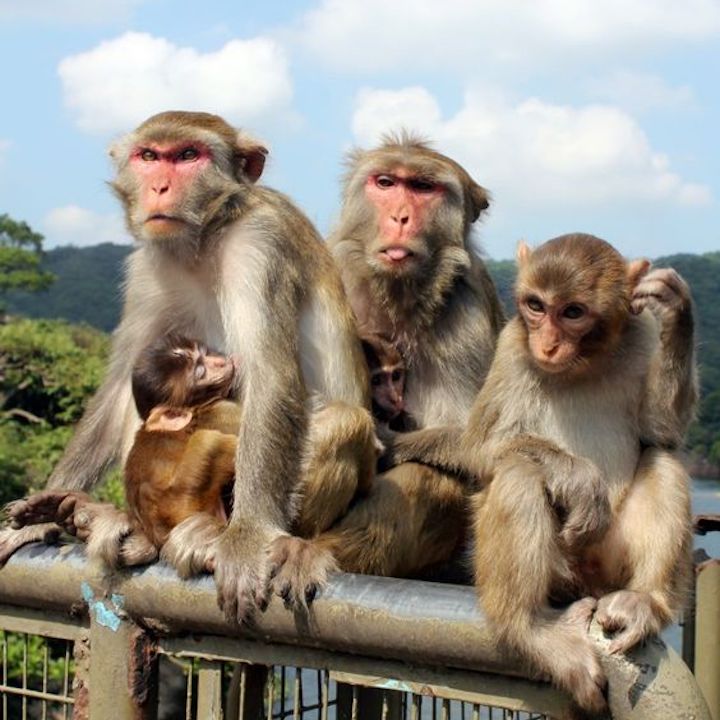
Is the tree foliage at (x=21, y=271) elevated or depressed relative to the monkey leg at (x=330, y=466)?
elevated

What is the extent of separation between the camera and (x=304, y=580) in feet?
10.1

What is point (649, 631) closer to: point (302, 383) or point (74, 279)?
point (302, 383)

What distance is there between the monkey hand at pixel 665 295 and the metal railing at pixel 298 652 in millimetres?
1086

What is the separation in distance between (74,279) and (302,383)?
125m

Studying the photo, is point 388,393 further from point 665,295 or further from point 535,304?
point 665,295

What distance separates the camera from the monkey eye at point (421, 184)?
4805 mm

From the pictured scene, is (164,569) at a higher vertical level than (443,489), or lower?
lower

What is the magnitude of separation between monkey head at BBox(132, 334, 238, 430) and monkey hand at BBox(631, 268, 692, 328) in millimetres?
1292

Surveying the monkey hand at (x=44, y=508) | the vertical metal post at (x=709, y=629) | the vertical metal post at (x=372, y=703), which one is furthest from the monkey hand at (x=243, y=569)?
the vertical metal post at (x=709, y=629)

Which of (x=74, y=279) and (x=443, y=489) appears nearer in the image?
(x=443, y=489)

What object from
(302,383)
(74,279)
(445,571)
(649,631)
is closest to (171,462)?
(302,383)

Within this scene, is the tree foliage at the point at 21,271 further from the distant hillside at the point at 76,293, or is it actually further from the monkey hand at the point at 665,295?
the monkey hand at the point at 665,295

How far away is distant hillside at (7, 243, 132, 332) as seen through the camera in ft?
347

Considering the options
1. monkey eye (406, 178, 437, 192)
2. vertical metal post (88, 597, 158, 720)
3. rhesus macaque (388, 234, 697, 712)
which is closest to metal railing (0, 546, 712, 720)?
vertical metal post (88, 597, 158, 720)
